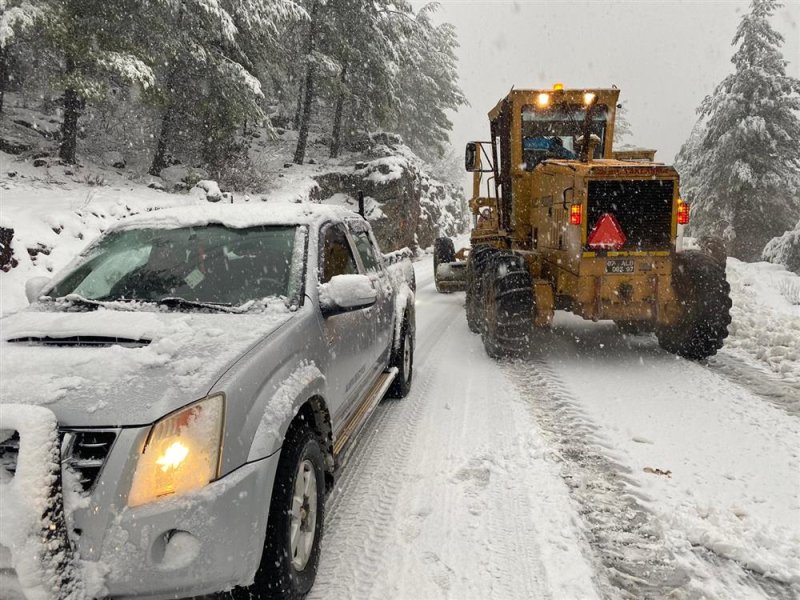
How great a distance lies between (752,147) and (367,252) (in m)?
23.9

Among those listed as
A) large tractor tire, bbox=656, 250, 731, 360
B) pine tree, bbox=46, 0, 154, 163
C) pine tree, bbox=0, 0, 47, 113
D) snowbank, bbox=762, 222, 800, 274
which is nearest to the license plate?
large tractor tire, bbox=656, 250, 731, 360

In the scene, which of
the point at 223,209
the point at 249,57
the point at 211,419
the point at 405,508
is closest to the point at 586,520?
the point at 405,508

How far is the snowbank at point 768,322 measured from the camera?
6281 mm

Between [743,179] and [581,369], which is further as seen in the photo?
[743,179]

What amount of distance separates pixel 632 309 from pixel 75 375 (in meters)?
5.86

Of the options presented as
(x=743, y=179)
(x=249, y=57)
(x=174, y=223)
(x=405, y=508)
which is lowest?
(x=405, y=508)

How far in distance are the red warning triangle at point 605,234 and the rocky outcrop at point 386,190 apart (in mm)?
13959

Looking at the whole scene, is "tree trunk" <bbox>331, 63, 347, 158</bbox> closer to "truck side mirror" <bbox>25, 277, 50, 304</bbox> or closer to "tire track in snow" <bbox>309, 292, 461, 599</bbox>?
"tire track in snow" <bbox>309, 292, 461, 599</bbox>

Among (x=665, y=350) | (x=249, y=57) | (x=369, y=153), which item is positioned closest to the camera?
(x=665, y=350)

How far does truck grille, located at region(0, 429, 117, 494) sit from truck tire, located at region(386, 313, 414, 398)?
341 cm

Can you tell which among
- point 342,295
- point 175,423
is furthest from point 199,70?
point 175,423

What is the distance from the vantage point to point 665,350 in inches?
279

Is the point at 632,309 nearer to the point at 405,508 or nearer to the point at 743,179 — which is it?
the point at 405,508

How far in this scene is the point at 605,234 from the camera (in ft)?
20.6
